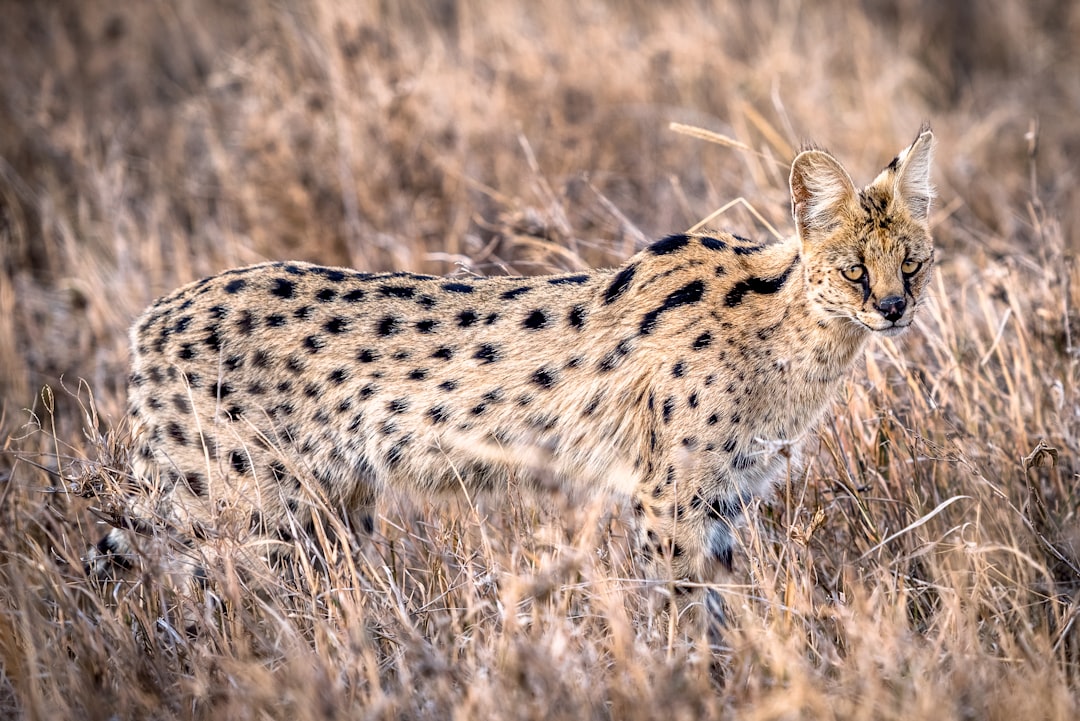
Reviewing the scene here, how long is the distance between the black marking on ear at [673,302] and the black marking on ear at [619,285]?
5.8 inches

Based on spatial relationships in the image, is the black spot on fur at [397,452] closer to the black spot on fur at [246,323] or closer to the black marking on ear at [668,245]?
the black spot on fur at [246,323]

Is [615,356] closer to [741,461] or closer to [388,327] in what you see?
[741,461]

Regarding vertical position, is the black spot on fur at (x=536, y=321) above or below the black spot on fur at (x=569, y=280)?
below

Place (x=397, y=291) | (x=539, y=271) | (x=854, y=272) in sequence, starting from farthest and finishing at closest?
1. (x=539, y=271)
2. (x=397, y=291)
3. (x=854, y=272)

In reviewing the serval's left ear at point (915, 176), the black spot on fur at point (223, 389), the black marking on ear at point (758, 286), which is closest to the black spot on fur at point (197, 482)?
the black spot on fur at point (223, 389)

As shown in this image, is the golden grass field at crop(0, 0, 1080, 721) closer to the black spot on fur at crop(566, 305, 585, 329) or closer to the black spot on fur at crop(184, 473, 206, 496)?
the black spot on fur at crop(184, 473, 206, 496)

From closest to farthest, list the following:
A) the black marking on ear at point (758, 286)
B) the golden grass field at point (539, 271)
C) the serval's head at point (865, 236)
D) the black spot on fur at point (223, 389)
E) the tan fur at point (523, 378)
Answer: the golden grass field at point (539, 271) < the serval's head at point (865, 236) < the tan fur at point (523, 378) < the black marking on ear at point (758, 286) < the black spot on fur at point (223, 389)

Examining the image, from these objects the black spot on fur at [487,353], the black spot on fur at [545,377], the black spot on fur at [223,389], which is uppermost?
the black spot on fur at [487,353]

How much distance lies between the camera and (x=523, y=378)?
425 cm

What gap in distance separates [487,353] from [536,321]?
0.22 m

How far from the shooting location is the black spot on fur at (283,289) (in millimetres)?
4391

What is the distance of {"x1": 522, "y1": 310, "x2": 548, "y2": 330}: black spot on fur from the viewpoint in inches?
169

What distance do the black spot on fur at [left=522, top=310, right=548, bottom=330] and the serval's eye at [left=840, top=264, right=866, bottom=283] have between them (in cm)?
111

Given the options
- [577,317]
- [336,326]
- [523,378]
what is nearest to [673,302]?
[577,317]
